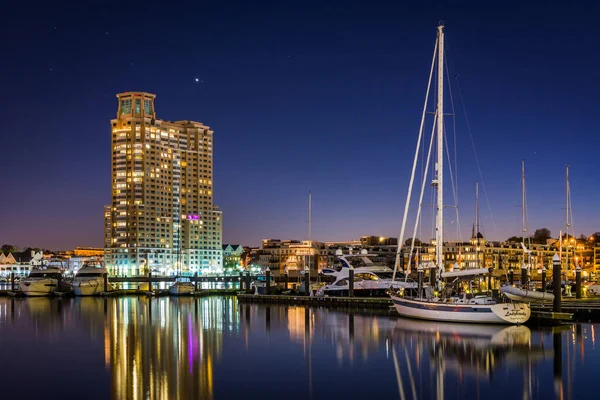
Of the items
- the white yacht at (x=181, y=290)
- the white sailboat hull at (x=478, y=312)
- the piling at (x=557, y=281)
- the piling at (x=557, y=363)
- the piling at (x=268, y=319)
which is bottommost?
the white yacht at (x=181, y=290)

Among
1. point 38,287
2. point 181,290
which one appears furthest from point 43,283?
point 181,290

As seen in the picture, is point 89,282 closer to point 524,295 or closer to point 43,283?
point 43,283

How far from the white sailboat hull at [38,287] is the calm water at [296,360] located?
52.4 metres

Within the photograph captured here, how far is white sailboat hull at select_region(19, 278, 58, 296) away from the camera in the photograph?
106 m

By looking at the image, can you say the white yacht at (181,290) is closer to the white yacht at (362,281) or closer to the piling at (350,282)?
the white yacht at (362,281)

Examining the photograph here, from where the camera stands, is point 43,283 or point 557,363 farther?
point 43,283

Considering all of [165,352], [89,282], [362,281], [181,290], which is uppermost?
[362,281]

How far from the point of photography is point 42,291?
107 meters

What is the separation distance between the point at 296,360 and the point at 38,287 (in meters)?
81.3

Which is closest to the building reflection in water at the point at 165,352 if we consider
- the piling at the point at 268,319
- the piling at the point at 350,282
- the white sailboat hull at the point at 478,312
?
the piling at the point at 268,319

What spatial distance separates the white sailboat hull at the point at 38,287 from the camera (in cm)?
10606

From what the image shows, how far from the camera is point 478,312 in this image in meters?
48.7

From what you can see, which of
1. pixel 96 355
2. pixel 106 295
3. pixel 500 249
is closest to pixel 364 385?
pixel 96 355

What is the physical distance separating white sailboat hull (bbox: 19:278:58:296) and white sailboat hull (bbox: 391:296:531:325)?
74.0 metres
